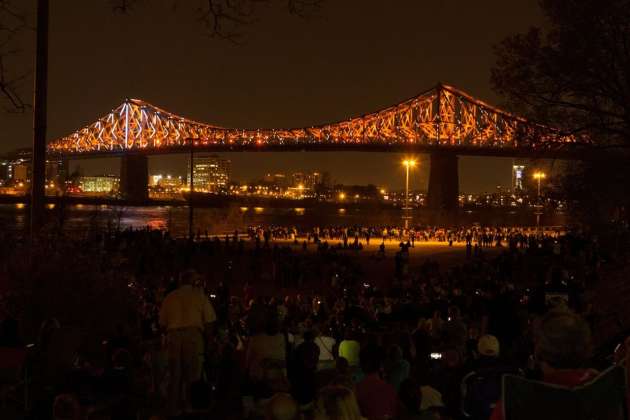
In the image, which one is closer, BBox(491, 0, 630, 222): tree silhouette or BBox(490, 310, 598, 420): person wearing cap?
BBox(490, 310, 598, 420): person wearing cap

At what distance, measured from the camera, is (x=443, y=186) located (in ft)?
223

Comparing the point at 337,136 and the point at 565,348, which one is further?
the point at 337,136

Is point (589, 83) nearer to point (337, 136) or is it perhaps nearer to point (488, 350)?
point (488, 350)

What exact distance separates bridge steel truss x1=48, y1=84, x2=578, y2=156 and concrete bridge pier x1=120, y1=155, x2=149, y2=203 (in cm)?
127

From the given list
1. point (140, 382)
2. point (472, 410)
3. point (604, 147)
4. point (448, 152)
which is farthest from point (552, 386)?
point (448, 152)

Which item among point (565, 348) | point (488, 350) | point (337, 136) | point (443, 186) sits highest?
point (337, 136)

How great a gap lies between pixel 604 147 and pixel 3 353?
734 cm

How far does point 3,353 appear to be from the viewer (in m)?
5.05

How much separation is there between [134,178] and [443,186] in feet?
112

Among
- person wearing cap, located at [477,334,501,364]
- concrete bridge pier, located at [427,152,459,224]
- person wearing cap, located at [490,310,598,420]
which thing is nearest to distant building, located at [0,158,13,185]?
concrete bridge pier, located at [427,152,459,224]

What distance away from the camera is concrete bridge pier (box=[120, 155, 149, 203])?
77.2 metres

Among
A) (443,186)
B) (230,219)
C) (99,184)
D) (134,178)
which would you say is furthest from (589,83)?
(99,184)

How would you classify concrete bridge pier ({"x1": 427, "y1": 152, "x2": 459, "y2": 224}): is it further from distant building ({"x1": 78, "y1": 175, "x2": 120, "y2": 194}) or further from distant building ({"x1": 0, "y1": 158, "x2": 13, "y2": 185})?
distant building ({"x1": 78, "y1": 175, "x2": 120, "y2": 194})

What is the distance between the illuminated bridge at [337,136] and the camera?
236ft
